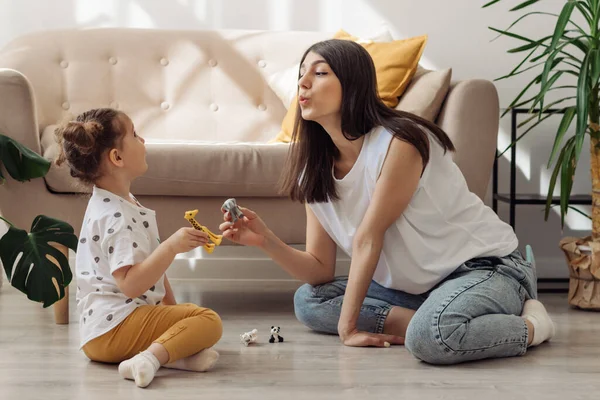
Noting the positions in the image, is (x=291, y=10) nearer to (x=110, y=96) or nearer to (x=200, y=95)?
(x=200, y=95)

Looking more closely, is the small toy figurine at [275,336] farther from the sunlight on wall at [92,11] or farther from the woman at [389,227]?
the sunlight on wall at [92,11]

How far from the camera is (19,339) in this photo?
2.04 meters

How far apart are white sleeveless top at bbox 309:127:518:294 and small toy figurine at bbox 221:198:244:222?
0.70ft

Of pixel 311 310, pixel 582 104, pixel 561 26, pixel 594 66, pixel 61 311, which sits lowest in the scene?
pixel 61 311

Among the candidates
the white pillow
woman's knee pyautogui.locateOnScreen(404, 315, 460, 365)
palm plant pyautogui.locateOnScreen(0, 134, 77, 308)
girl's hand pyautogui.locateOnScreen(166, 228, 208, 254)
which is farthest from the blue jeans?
the white pillow

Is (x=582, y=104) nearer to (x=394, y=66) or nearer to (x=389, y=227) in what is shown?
(x=394, y=66)

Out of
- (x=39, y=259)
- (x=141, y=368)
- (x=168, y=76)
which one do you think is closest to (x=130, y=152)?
(x=39, y=259)

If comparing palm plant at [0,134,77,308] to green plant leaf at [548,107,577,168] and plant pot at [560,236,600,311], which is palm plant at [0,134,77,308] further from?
plant pot at [560,236,600,311]

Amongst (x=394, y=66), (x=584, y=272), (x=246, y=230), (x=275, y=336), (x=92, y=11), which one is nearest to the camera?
(x=246, y=230)

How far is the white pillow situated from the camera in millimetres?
2941

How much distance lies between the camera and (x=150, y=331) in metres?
1.75

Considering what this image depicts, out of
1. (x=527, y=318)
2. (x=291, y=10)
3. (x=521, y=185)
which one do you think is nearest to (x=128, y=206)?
(x=527, y=318)

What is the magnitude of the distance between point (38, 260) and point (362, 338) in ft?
2.61

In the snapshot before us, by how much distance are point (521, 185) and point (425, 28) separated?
734 mm
